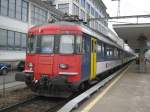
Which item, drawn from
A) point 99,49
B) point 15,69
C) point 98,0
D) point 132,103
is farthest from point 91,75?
point 98,0

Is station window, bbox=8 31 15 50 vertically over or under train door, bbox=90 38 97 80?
over

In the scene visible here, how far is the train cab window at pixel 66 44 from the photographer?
11672mm

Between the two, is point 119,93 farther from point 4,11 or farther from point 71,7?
point 71,7

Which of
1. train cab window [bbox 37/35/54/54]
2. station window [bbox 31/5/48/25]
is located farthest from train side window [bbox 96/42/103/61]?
station window [bbox 31/5/48/25]

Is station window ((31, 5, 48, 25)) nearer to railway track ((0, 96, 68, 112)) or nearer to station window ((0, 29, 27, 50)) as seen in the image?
station window ((0, 29, 27, 50))

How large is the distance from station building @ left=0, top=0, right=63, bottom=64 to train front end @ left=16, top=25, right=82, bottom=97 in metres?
17.2

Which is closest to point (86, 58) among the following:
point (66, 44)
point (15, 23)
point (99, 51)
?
point (66, 44)

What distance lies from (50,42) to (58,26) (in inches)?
28.0

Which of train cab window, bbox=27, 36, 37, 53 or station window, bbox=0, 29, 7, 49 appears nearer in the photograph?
train cab window, bbox=27, 36, 37, 53

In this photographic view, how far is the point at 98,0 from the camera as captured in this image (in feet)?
257

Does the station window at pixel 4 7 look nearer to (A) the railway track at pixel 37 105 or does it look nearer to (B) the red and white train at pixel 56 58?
(B) the red and white train at pixel 56 58

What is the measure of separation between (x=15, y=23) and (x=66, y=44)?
22668 mm

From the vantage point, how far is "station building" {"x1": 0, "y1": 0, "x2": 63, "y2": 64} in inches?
1212

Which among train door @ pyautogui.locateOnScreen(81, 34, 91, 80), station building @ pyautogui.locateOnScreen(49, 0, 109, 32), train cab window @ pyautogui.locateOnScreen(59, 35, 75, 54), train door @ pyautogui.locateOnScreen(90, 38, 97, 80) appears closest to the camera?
train cab window @ pyautogui.locateOnScreen(59, 35, 75, 54)
